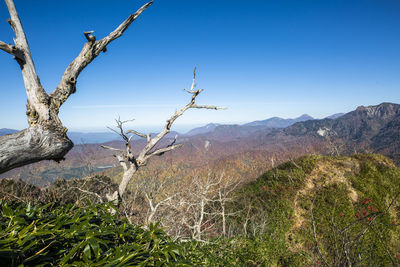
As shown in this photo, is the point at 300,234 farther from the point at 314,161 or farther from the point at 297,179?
the point at 314,161

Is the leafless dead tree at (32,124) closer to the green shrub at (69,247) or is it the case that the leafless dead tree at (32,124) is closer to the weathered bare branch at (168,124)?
the green shrub at (69,247)

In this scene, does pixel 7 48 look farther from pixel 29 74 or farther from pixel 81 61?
pixel 81 61

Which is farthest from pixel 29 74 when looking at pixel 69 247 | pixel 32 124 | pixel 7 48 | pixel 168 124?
pixel 168 124

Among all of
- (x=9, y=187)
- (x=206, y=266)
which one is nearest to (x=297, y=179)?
(x=206, y=266)

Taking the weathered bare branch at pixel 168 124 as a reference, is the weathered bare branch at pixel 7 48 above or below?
above

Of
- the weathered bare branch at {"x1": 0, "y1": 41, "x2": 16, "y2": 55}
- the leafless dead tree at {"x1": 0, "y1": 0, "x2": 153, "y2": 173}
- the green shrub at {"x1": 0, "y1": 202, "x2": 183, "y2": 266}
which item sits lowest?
the green shrub at {"x1": 0, "y1": 202, "x2": 183, "y2": 266}

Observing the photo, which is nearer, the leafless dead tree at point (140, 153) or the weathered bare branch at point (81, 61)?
the weathered bare branch at point (81, 61)

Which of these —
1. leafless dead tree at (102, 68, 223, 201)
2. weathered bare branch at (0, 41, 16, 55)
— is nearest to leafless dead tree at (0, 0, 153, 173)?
weathered bare branch at (0, 41, 16, 55)

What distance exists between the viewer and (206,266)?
209 cm

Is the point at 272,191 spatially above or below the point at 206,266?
below

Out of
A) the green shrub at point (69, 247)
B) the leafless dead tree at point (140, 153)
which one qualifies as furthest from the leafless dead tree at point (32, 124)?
the leafless dead tree at point (140, 153)

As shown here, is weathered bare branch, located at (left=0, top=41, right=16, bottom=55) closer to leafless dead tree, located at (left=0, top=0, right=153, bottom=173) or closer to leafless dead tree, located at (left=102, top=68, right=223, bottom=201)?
leafless dead tree, located at (left=0, top=0, right=153, bottom=173)

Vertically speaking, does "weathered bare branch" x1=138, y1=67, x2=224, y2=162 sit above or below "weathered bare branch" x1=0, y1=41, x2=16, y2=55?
below

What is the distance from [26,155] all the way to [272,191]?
42.0ft
